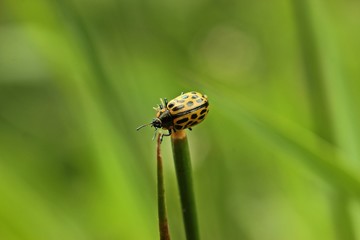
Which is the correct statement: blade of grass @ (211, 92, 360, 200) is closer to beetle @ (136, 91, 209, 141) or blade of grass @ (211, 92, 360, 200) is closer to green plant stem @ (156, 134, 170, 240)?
beetle @ (136, 91, 209, 141)

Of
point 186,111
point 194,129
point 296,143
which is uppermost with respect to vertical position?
point 186,111

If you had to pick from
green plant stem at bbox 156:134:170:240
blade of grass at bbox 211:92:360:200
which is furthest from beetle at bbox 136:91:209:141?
Result: green plant stem at bbox 156:134:170:240

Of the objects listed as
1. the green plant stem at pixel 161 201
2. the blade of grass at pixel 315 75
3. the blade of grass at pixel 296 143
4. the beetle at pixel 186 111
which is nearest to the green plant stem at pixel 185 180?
the green plant stem at pixel 161 201

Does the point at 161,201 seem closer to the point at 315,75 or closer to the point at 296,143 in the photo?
the point at 296,143

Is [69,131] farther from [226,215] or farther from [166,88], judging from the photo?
[226,215]

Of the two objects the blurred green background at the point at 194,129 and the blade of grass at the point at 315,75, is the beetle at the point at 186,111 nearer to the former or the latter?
the blurred green background at the point at 194,129

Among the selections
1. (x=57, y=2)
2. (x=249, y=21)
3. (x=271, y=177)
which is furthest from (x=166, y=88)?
(x=249, y=21)

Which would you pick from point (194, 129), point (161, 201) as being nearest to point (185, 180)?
point (161, 201)
